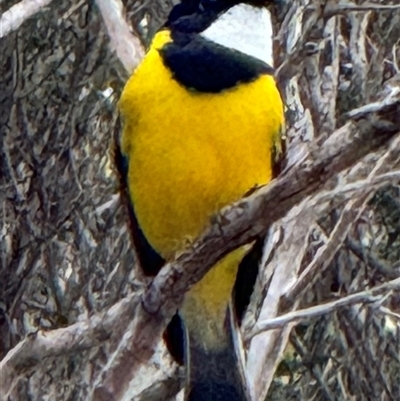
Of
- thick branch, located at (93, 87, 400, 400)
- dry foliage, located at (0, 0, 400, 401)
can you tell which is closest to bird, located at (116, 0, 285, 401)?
A: thick branch, located at (93, 87, 400, 400)

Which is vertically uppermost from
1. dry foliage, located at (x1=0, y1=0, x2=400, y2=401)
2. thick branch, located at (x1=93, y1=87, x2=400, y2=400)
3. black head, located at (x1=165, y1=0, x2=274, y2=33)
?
black head, located at (x1=165, y1=0, x2=274, y2=33)

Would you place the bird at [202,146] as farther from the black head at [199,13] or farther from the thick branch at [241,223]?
the thick branch at [241,223]

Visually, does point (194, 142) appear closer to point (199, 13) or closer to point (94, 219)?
point (199, 13)

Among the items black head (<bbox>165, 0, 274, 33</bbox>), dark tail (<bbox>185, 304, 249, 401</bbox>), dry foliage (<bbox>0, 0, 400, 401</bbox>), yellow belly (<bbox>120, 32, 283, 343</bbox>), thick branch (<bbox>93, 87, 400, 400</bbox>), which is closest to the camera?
thick branch (<bbox>93, 87, 400, 400</bbox>)

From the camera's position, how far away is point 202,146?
2471 mm

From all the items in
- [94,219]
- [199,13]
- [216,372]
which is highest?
[199,13]

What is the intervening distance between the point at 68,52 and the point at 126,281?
82cm

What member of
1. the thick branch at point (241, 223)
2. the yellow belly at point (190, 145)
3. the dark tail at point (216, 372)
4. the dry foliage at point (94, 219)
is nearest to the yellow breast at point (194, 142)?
the yellow belly at point (190, 145)

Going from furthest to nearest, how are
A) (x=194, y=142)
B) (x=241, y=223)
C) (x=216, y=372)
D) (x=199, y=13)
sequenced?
(x=216, y=372) < (x=199, y=13) < (x=194, y=142) < (x=241, y=223)

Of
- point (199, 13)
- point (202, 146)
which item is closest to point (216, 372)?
point (202, 146)

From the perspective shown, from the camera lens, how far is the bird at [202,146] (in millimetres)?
2479

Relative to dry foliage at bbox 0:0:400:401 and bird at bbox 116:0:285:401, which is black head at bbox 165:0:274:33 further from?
dry foliage at bbox 0:0:400:401

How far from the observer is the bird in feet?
8.13

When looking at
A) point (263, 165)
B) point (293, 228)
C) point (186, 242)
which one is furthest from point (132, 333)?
point (293, 228)
